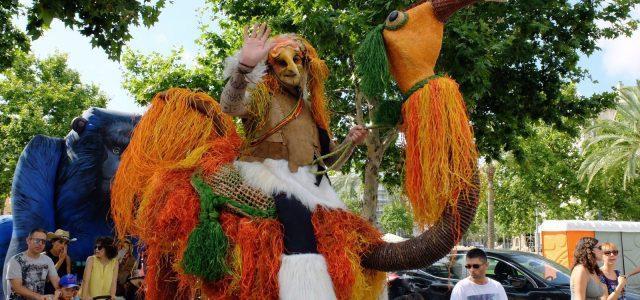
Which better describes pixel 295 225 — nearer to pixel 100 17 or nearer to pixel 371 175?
pixel 100 17

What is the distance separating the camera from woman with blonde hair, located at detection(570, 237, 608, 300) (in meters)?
4.59

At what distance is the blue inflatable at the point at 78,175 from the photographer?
638 cm

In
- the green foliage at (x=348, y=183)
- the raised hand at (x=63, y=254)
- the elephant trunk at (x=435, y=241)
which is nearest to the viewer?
the elephant trunk at (x=435, y=241)

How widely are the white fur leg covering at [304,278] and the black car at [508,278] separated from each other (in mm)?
4527

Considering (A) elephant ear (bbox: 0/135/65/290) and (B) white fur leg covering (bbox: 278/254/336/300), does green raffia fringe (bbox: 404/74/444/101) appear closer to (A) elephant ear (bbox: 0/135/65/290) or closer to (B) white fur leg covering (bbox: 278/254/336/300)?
(B) white fur leg covering (bbox: 278/254/336/300)

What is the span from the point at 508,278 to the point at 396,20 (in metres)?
6.19

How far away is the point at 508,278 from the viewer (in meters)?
7.91

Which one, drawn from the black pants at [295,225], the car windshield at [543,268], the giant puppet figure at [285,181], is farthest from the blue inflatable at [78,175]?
the car windshield at [543,268]

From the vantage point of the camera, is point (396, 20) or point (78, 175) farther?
point (78, 175)

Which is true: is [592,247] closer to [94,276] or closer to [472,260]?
[472,260]

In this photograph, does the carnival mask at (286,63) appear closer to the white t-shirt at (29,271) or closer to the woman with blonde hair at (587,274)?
the woman with blonde hair at (587,274)

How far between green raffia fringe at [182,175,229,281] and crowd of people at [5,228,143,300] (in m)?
2.30

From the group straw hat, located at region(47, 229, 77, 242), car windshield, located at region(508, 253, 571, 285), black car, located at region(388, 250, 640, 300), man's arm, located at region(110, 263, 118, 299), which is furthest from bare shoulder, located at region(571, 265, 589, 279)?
straw hat, located at region(47, 229, 77, 242)

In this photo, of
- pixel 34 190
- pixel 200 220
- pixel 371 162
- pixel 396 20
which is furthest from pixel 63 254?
pixel 371 162
